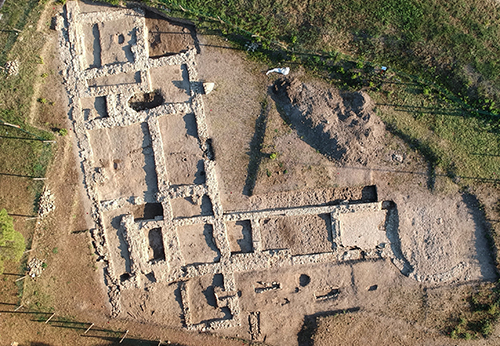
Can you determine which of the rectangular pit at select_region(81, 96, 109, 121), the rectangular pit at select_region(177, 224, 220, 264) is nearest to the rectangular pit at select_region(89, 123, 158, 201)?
the rectangular pit at select_region(81, 96, 109, 121)

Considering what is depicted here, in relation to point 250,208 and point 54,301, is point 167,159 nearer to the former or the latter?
point 250,208

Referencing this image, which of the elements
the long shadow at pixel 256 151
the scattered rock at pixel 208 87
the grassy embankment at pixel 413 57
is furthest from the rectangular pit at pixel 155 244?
the grassy embankment at pixel 413 57

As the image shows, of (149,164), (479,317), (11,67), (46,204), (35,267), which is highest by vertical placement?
(11,67)

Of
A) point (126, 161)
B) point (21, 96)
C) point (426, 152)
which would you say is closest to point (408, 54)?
point (426, 152)

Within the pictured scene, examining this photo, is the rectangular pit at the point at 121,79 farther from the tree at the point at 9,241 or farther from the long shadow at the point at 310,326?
the long shadow at the point at 310,326

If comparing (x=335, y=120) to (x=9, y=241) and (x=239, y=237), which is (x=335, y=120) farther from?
(x=9, y=241)
